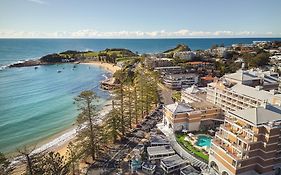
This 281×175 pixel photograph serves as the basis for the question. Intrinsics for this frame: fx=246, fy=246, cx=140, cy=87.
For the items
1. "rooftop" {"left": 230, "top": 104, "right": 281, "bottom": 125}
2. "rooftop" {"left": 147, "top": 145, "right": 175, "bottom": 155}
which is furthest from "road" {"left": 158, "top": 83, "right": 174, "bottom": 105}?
"rooftop" {"left": 230, "top": 104, "right": 281, "bottom": 125}

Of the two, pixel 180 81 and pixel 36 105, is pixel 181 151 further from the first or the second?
pixel 36 105

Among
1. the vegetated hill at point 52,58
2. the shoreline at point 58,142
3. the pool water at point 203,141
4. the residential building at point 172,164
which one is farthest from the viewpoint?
the vegetated hill at point 52,58

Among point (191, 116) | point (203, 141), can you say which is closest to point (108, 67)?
point (191, 116)

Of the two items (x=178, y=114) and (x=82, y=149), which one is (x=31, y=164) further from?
(x=178, y=114)

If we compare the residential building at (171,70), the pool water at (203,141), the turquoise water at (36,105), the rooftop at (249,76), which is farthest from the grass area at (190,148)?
the residential building at (171,70)

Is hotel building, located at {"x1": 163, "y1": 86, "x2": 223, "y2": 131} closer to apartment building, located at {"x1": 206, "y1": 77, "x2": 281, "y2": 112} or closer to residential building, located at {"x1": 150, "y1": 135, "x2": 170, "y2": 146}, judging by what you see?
apartment building, located at {"x1": 206, "y1": 77, "x2": 281, "y2": 112}

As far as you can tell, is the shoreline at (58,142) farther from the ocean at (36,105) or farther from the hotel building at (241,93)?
→ the hotel building at (241,93)

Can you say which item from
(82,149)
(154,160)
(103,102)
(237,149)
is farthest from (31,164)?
(103,102)
